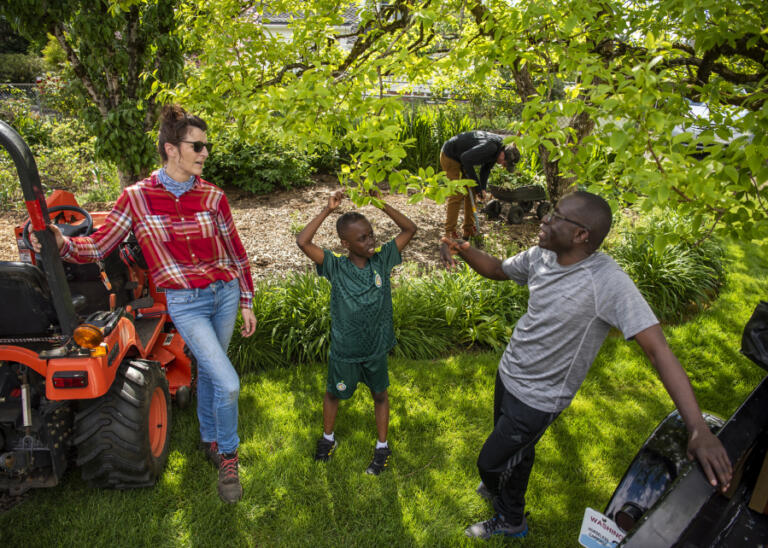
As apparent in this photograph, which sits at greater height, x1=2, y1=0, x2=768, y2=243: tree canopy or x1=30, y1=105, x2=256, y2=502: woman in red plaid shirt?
x1=2, y1=0, x2=768, y2=243: tree canopy

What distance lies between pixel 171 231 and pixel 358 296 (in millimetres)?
1076

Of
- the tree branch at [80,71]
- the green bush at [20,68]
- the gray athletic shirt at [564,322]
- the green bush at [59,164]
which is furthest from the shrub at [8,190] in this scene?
the green bush at [20,68]

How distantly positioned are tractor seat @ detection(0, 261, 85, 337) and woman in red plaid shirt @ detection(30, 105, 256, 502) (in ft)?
0.84

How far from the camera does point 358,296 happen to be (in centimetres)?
283

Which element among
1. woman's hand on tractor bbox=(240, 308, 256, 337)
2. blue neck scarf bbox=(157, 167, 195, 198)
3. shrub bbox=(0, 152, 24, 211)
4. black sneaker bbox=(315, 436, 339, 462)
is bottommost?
shrub bbox=(0, 152, 24, 211)

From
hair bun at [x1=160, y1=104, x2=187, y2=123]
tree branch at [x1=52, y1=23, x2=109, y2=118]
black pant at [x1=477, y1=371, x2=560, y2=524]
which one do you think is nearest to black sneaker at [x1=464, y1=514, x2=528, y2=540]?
black pant at [x1=477, y1=371, x2=560, y2=524]

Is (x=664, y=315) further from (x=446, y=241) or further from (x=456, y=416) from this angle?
(x=446, y=241)

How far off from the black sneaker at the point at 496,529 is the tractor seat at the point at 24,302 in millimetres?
2541

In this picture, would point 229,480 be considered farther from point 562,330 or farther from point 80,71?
point 80,71

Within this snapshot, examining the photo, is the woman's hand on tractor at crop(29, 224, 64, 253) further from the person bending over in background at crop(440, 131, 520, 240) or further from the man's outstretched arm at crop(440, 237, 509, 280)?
→ the person bending over in background at crop(440, 131, 520, 240)

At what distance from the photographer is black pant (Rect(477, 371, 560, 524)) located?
2.34m

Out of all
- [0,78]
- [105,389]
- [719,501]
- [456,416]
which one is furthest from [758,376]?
[0,78]

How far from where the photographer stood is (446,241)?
8.91 ft

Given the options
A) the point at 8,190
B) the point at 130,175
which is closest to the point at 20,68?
the point at 8,190
